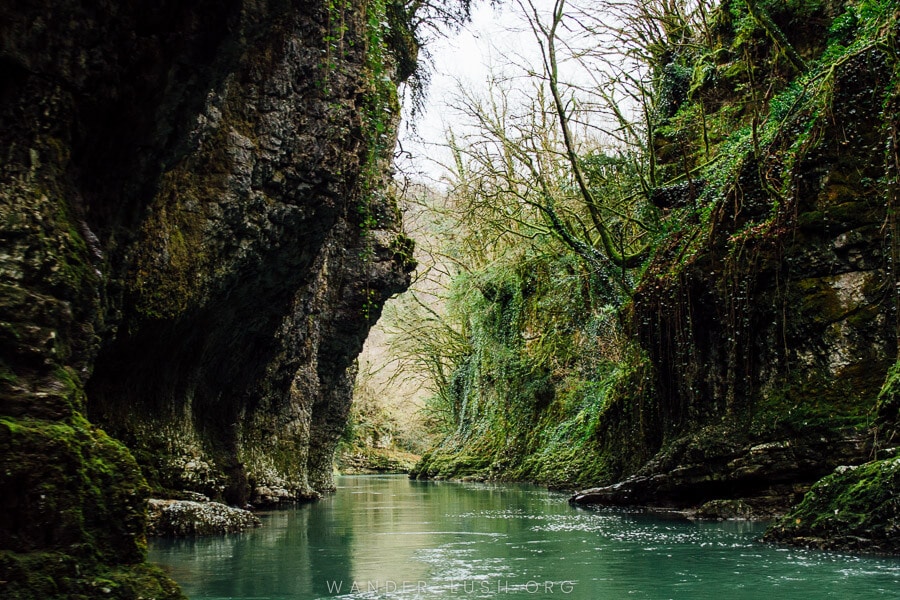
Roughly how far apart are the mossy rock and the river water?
0.24 meters

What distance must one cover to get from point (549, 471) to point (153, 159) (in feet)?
49.7

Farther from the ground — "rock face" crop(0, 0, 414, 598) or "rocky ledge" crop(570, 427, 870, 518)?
"rock face" crop(0, 0, 414, 598)

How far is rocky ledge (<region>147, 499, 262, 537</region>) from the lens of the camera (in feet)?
24.2

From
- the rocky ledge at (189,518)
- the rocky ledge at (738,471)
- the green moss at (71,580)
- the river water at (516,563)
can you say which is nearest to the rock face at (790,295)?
the rocky ledge at (738,471)

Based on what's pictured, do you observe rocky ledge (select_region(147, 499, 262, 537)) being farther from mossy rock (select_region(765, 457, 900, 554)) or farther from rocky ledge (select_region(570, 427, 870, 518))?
rocky ledge (select_region(570, 427, 870, 518))

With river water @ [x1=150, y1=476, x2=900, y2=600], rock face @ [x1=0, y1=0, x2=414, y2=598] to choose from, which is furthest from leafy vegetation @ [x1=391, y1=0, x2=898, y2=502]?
rock face @ [x1=0, y1=0, x2=414, y2=598]

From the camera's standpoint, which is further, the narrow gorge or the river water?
the river water

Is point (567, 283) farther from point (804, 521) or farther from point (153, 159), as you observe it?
point (153, 159)

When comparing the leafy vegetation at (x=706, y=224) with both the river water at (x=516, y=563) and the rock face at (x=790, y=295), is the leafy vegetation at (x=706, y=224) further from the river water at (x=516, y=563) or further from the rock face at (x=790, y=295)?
the river water at (x=516, y=563)

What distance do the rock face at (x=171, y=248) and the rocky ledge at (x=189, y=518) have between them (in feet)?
1.14

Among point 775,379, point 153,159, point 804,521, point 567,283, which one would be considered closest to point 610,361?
point 567,283

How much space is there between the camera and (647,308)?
38.8 feet

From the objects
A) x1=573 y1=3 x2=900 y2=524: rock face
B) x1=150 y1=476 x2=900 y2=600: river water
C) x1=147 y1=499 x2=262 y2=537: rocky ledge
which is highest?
x1=573 y1=3 x2=900 y2=524: rock face

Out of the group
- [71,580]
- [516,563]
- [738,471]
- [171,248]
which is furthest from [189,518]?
[738,471]
